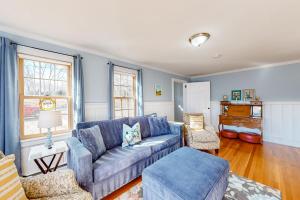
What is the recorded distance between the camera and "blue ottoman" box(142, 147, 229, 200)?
1231 millimetres

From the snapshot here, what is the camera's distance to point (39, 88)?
2275 mm

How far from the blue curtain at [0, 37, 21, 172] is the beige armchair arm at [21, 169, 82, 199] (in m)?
1.09

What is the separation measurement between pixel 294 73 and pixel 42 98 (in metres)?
5.80

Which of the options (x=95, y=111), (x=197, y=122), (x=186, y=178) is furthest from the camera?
(x=197, y=122)

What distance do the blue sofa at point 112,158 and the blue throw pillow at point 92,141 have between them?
62 mm

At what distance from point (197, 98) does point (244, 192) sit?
3.69 meters

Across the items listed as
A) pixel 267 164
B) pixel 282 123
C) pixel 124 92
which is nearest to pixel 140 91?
pixel 124 92

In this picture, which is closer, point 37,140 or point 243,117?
point 37,140

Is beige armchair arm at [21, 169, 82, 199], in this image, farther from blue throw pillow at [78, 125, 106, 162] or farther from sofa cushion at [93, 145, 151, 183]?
blue throw pillow at [78, 125, 106, 162]

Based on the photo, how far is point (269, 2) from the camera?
142cm

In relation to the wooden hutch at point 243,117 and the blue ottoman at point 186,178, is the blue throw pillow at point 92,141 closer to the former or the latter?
the blue ottoman at point 186,178

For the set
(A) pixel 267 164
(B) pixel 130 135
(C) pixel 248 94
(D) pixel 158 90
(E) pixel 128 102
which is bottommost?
(A) pixel 267 164

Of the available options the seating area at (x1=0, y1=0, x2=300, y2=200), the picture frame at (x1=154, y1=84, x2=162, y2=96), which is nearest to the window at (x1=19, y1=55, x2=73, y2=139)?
the seating area at (x1=0, y1=0, x2=300, y2=200)

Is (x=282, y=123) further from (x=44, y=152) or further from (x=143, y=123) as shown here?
(x=44, y=152)
